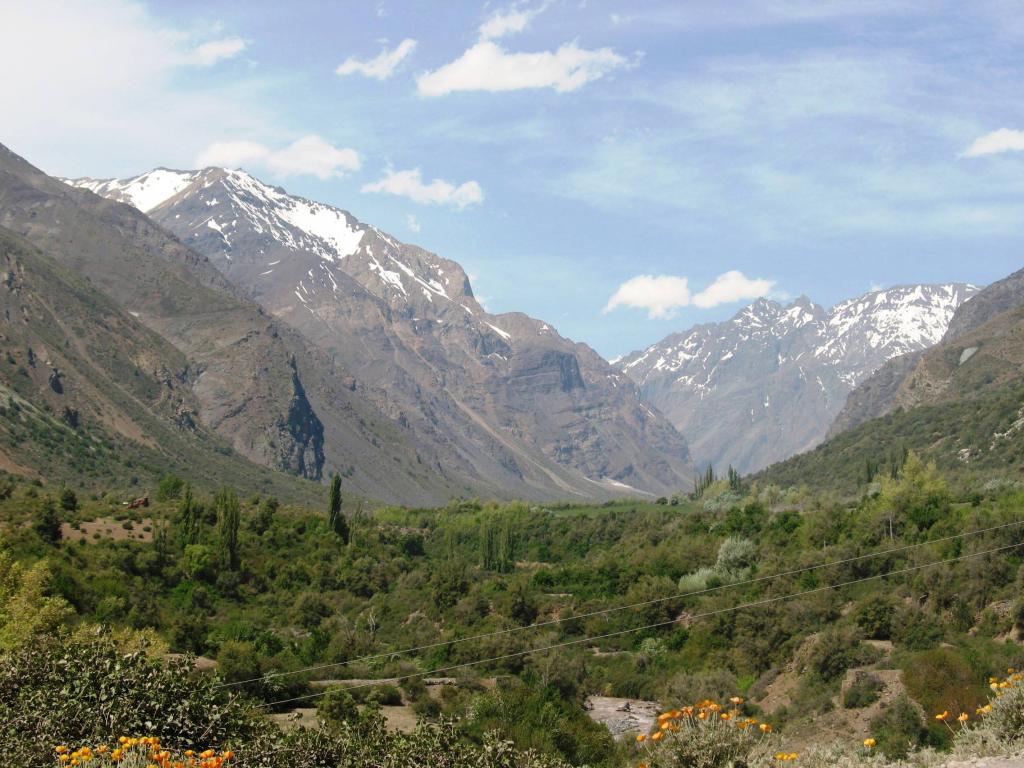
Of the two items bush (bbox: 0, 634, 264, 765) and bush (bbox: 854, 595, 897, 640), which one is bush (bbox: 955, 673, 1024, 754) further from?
bush (bbox: 854, 595, 897, 640)

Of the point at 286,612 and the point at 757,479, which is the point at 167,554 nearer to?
the point at 286,612

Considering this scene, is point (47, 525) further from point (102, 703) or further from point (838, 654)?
point (102, 703)

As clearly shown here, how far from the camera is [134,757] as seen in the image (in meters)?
16.3

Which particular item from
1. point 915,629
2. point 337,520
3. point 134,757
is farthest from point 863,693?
point 337,520

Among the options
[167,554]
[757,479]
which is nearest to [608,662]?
[167,554]

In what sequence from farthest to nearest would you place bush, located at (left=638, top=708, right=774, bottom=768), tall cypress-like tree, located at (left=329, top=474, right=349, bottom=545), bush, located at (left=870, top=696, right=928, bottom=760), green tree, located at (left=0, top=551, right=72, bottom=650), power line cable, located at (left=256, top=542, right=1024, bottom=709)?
tall cypress-like tree, located at (left=329, top=474, right=349, bottom=545) < power line cable, located at (left=256, top=542, right=1024, bottom=709) < green tree, located at (left=0, top=551, right=72, bottom=650) < bush, located at (left=870, top=696, right=928, bottom=760) < bush, located at (left=638, top=708, right=774, bottom=768)

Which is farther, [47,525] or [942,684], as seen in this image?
[47,525]

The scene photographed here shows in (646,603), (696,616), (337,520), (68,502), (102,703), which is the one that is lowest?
(646,603)

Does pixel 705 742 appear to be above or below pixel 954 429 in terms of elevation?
below

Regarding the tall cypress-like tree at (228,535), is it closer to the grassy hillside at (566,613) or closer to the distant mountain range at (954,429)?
the grassy hillside at (566,613)

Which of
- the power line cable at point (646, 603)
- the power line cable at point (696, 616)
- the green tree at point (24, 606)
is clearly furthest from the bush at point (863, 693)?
the green tree at point (24, 606)

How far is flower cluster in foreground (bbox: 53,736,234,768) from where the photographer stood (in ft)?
52.3

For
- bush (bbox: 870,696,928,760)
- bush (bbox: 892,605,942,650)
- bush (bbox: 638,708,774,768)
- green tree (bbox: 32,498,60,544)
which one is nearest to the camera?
bush (bbox: 638,708,774,768)

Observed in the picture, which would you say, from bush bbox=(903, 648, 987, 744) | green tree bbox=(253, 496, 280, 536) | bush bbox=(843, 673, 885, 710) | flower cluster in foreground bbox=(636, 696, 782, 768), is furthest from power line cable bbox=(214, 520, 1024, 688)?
green tree bbox=(253, 496, 280, 536)
